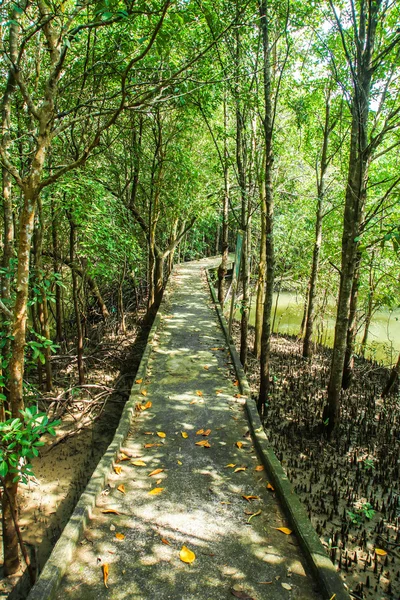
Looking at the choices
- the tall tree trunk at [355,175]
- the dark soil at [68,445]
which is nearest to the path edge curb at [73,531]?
the dark soil at [68,445]

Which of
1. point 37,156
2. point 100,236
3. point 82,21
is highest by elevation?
point 82,21

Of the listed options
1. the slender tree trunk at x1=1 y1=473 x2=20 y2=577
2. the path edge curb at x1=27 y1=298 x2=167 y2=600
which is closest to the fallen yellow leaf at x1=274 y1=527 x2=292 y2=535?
the path edge curb at x1=27 y1=298 x2=167 y2=600

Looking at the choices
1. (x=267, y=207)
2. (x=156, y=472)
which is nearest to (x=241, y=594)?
(x=156, y=472)

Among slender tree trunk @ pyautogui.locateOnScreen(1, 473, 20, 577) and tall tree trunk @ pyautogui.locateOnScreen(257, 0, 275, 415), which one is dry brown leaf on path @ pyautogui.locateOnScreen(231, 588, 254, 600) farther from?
tall tree trunk @ pyautogui.locateOnScreen(257, 0, 275, 415)

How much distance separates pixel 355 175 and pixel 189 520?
18.2 ft

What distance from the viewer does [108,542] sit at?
346cm

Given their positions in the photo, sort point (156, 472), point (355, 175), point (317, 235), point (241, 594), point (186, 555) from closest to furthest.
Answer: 1. point (241, 594)
2. point (186, 555)
3. point (156, 472)
4. point (355, 175)
5. point (317, 235)

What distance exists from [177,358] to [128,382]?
1.92 meters

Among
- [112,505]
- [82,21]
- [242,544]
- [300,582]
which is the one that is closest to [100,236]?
[82,21]

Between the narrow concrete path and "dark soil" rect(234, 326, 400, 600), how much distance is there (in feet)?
3.68

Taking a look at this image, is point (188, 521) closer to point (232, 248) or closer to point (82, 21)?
point (82, 21)

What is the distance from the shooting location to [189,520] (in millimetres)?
3771

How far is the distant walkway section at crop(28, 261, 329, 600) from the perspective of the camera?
3.07m

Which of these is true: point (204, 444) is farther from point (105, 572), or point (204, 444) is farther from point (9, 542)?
point (9, 542)
